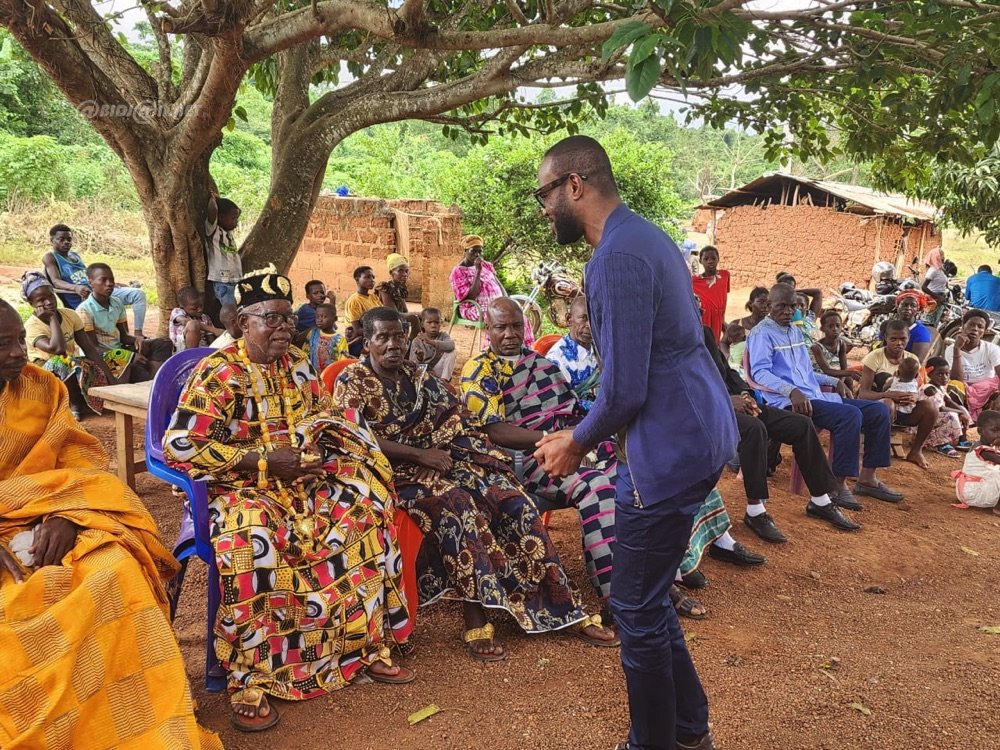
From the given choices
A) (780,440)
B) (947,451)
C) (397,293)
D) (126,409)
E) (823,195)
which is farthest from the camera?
(823,195)

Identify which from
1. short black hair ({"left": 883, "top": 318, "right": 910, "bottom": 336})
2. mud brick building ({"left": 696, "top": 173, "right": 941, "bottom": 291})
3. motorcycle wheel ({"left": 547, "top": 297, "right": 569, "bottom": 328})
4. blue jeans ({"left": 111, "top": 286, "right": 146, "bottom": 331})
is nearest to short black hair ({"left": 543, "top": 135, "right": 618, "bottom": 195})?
short black hair ({"left": 883, "top": 318, "right": 910, "bottom": 336})

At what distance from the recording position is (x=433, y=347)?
7.34 meters

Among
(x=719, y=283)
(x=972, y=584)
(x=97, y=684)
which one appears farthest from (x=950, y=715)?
(x=719, y=283)

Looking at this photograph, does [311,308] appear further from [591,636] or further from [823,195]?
[823,195]

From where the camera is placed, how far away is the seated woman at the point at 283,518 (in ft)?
9.87

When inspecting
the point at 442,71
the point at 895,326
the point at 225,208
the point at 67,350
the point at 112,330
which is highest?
the point at 442,71

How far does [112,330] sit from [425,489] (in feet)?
14.8

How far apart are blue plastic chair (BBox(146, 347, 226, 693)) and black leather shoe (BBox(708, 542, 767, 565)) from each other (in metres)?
2.85

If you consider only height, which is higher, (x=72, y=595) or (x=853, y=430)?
(x=72, y=595)

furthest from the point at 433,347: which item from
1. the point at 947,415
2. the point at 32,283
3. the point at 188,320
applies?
the point at 947,415

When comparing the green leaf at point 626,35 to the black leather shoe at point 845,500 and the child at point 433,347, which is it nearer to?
the black leather shoe at point 845,500

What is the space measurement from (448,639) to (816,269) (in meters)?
15.8

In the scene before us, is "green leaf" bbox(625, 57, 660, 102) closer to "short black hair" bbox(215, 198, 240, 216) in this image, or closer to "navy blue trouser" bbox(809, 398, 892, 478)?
"navy blue trouser" bbox(809, 398, 892, 478)

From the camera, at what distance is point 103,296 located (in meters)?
6.86
